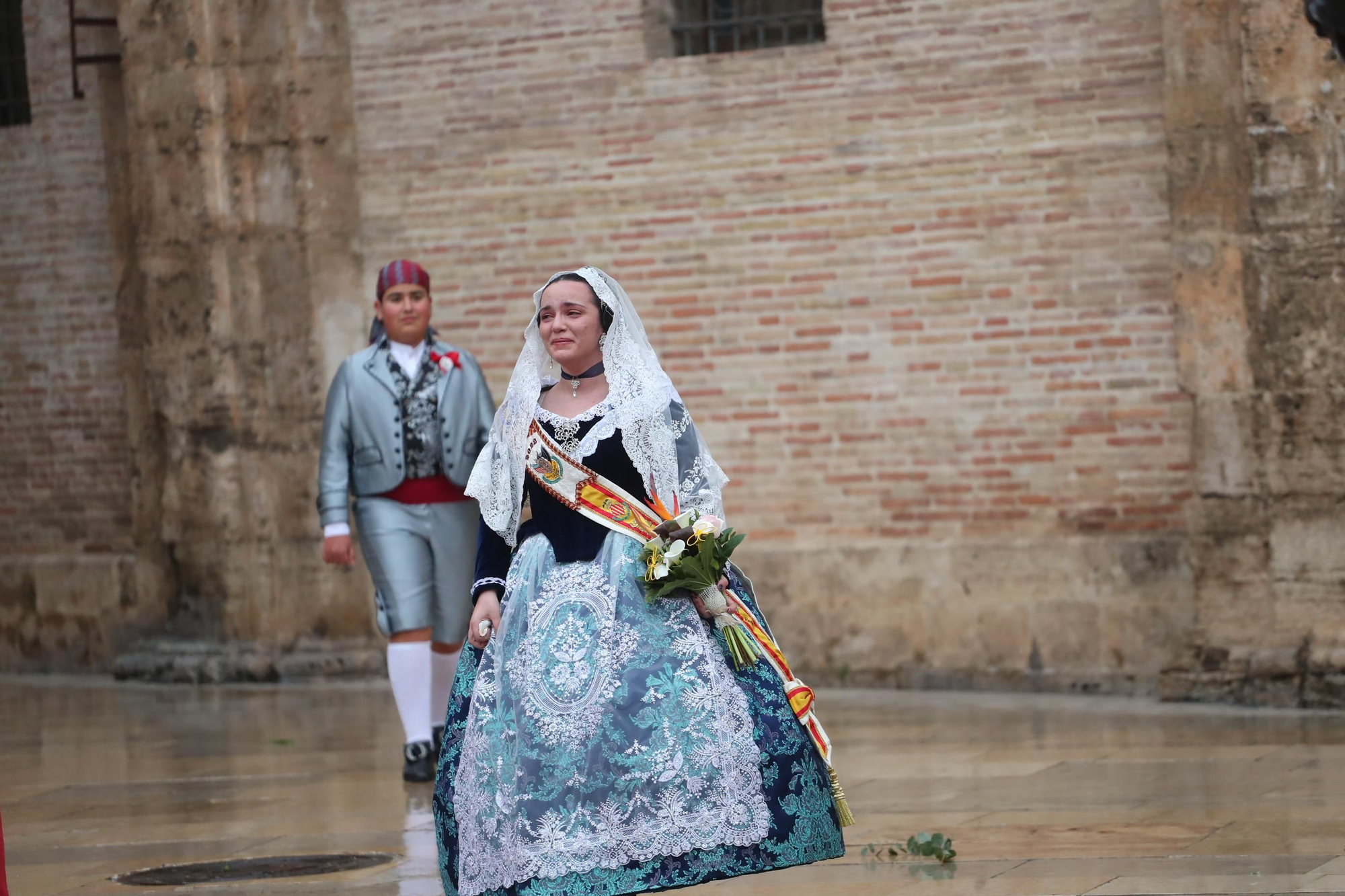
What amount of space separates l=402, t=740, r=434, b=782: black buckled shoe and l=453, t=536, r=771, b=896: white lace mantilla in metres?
2.98

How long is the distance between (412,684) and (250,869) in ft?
5.18

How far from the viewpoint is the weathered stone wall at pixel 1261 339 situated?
8.73 meters

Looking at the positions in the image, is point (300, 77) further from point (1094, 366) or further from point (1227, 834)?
point (1227, 834)

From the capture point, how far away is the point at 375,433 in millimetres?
7918

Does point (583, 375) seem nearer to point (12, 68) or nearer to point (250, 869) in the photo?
point (250, 869)

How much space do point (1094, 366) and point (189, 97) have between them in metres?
5.38

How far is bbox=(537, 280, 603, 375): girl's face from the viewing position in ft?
16.6

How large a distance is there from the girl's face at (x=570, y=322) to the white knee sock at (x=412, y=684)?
118 inches

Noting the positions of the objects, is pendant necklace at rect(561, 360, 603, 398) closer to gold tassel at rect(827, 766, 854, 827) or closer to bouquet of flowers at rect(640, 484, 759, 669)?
bouquet of flowers at rect(640, 484, 759, 669)

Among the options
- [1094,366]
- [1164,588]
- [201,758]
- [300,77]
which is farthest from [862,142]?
[201,758]

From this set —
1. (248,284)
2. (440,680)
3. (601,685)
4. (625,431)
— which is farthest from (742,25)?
(601,685)

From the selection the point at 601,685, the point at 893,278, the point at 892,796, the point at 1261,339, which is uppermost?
the point at 893,278

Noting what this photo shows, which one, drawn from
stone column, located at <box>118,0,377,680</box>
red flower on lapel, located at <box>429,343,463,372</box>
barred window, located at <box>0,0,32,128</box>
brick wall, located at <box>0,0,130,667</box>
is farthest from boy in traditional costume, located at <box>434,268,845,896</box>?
barred window, located at <box>0,0,32,128</box>

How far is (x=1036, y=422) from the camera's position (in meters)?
9.80
